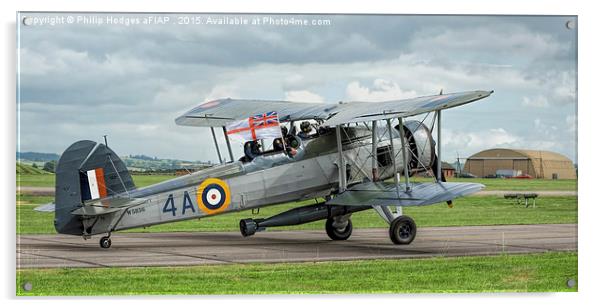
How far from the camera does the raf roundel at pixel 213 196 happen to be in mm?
15469

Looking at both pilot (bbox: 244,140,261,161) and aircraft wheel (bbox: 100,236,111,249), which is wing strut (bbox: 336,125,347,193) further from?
aircraft wheel (bbox: 100,236,111,249)

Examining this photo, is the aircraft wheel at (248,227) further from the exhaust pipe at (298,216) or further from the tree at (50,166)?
the tree at (50,166)

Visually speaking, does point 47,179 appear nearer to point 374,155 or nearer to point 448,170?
point 374,155

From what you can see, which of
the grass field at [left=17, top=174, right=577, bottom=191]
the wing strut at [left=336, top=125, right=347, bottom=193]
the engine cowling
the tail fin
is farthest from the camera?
the engine cowling

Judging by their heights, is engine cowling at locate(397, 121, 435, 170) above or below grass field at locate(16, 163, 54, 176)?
above

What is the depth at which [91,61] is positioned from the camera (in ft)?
41.7

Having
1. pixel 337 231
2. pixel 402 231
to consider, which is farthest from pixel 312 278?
pixel 337 231

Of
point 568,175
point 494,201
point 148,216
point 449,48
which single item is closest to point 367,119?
point 449,48

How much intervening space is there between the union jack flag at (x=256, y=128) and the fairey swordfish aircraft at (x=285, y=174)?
0.06 feet

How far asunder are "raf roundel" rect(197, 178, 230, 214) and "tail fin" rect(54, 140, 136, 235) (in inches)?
52.3

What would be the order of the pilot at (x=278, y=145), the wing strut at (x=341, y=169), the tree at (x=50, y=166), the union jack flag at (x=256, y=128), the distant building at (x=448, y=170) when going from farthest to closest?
the distant building at (x=448, y=170) → the pilot at (x=278, y=145) → the wing strut at (x=341, y=169) → the union jack flag at (x=256, y=128) → the tree at (x=50, y=166)

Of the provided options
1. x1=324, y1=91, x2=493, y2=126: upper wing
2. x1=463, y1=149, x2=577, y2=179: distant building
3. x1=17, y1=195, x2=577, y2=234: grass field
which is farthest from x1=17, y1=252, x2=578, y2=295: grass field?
x1=324, y1=91, x2=493, y2=126: upper wing

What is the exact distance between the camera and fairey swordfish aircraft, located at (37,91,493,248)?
1448 centimetres

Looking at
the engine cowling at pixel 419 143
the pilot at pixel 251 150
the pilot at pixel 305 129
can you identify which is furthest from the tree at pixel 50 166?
the engine cowling at pixel 419 143
